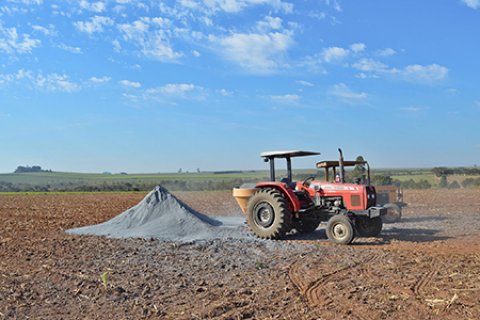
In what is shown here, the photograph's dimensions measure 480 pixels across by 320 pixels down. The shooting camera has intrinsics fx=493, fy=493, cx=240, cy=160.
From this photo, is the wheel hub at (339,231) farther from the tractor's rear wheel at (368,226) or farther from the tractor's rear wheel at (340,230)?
the tractor's rear wheel at (368,226)

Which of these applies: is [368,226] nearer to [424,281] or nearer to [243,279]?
[424,281]

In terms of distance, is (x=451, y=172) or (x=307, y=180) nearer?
(x=307, y=180)

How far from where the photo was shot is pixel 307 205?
42.2 ft

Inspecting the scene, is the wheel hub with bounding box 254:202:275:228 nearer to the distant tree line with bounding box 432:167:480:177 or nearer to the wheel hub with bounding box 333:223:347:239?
the wheel hub with bounding box 333:223:347:239

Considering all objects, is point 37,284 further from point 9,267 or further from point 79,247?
point 79,247

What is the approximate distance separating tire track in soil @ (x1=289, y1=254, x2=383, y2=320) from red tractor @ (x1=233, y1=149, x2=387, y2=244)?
2700 millimetres

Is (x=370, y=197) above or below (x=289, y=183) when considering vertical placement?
below

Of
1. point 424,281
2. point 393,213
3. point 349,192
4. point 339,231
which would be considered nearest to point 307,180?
point 349,192

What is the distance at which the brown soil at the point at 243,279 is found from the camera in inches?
247

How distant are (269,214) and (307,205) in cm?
110

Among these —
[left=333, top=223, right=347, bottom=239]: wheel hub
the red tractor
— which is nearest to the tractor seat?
the red tractor

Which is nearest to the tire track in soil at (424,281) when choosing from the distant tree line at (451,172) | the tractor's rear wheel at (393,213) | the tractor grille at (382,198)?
the tractor's rear wheel at (393,213)

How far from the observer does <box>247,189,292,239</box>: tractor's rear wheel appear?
1218cm

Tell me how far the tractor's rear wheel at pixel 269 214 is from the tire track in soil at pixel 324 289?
275 cm
